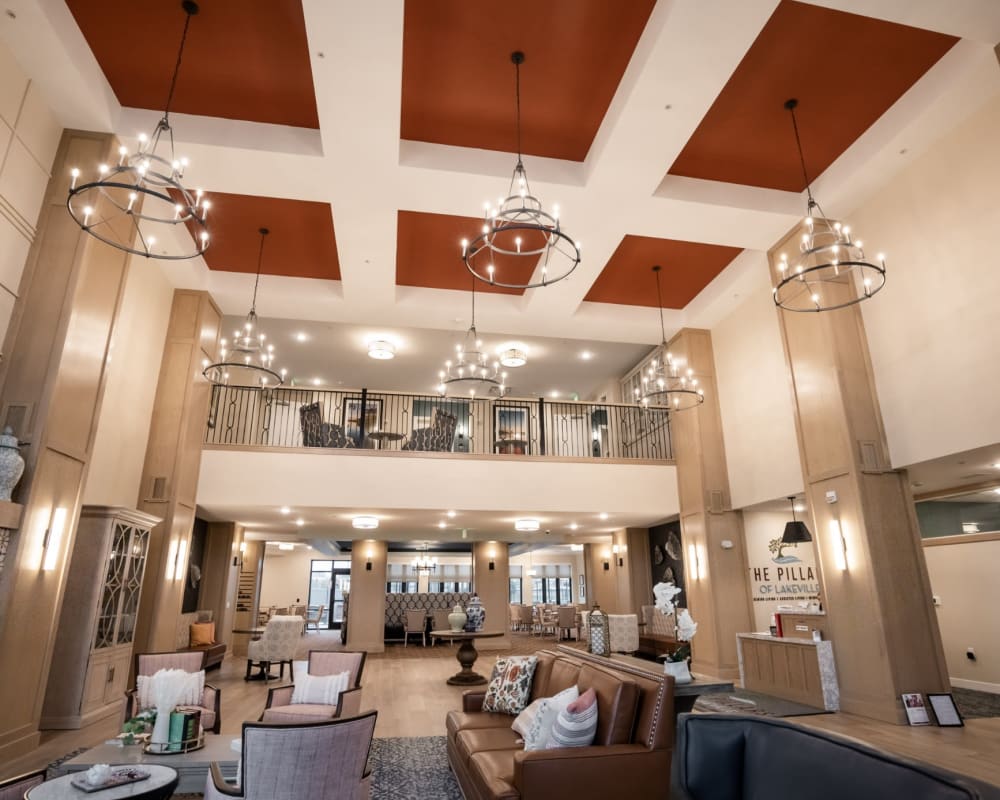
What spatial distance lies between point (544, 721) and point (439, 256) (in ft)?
21.1

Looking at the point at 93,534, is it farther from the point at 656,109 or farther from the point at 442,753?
the point at 656,109

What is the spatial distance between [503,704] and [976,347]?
17.2 feet

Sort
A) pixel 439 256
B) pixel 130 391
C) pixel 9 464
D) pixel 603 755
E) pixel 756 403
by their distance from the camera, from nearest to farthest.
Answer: pixel 603 755
pixel 9 464
pixel 130 391
pixel 439 256
pixel 756 403

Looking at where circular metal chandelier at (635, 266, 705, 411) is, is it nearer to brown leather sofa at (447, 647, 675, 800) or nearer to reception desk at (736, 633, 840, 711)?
reception desk at (736, 633, 840, 711)

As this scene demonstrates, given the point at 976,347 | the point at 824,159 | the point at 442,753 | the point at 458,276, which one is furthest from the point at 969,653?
the point at 458,276

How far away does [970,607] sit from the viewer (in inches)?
312

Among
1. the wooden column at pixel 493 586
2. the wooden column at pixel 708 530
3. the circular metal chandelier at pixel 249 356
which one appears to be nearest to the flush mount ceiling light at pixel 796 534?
the wooden column at pixel 708 530

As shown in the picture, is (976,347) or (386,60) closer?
(386,60)

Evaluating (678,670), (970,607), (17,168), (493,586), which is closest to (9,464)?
(17,168)

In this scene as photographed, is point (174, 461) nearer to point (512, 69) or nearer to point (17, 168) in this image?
point (17, 168)

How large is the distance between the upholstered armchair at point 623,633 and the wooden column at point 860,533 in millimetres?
4580

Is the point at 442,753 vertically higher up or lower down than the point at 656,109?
lower down

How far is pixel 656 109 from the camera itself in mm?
5375

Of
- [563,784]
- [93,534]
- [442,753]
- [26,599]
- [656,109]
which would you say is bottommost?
[442,753]
